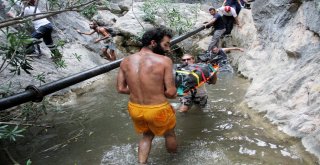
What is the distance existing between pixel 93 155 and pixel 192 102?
218cm

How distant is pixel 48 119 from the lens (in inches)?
235

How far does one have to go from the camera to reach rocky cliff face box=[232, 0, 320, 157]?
4449mm

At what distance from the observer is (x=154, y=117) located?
368 cm

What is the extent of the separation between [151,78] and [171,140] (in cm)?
90

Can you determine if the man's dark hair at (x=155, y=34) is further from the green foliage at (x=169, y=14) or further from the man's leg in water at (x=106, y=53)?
the green foliage at (x=169, y=14)

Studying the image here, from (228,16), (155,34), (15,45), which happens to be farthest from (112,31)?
(15,45)

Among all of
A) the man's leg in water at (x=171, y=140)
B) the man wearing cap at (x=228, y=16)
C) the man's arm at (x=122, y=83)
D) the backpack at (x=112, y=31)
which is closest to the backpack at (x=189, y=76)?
the man's leg in water at (x=171, y=140)

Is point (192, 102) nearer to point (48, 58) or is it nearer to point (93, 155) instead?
point (93, 155)

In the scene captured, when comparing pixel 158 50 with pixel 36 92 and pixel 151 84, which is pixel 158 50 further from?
pixel 36 92

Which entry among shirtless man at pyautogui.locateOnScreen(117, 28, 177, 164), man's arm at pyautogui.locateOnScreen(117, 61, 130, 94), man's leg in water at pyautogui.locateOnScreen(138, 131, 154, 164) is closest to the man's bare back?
shirtless man at pyautogui.locateOnScreen(117, 28, 177, 164)

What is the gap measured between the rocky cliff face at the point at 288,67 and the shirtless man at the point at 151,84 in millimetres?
1794

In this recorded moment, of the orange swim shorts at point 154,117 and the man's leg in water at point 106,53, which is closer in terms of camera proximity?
the orange swim shorts at point 154,117

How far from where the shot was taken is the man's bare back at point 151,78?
12.0 ft

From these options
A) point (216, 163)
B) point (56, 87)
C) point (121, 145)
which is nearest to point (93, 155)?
point (121, 145)
